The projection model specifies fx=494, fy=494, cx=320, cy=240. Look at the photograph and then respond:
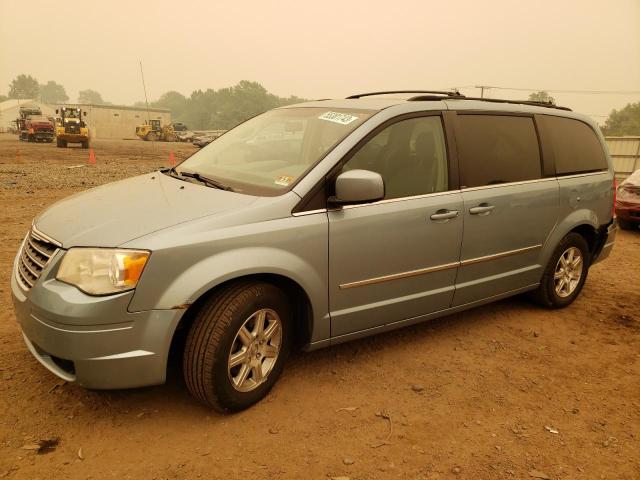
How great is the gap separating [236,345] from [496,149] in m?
2.42

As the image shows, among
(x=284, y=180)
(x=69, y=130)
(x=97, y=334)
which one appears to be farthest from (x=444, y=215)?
(x=69, y=130)

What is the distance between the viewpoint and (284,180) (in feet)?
9.59

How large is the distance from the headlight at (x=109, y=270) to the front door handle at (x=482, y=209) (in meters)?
2.24

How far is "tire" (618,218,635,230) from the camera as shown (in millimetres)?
8789

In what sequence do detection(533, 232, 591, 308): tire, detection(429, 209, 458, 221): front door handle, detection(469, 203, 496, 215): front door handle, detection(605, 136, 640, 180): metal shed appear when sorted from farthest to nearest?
detection(605, 136, 640, 180): metal shed < detection(533, 232, 591, 308): tire < detection(469, 203, 496, 215): front door handle < detection(429, 209, 458, 221): front door handle

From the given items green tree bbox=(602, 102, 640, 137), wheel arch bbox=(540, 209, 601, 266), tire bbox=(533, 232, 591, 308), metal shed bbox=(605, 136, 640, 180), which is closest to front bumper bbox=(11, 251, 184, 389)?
wheel arch bbox=(540, 209, 601, 266)

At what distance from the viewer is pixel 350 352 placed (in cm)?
357

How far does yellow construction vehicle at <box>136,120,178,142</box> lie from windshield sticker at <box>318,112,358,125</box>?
1808 inches

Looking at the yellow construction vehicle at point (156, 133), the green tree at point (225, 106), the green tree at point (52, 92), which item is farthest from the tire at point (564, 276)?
the green tree at point (52, 92)

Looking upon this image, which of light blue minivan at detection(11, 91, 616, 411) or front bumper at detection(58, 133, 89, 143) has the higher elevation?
front bumper at detection(58, 133, 89, 143)

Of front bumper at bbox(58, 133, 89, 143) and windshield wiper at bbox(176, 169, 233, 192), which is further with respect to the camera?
→ front bumper at bbox(58, 133, 89, 143)

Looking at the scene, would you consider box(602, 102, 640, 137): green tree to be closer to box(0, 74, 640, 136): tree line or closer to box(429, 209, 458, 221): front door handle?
box(0, 74, 640, 136): tree line

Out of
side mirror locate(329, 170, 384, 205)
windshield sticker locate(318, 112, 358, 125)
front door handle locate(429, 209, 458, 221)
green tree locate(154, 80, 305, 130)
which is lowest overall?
front door handle locate(429, 209, 458, 221)

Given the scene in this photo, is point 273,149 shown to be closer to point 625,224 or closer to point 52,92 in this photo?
point 625,224
